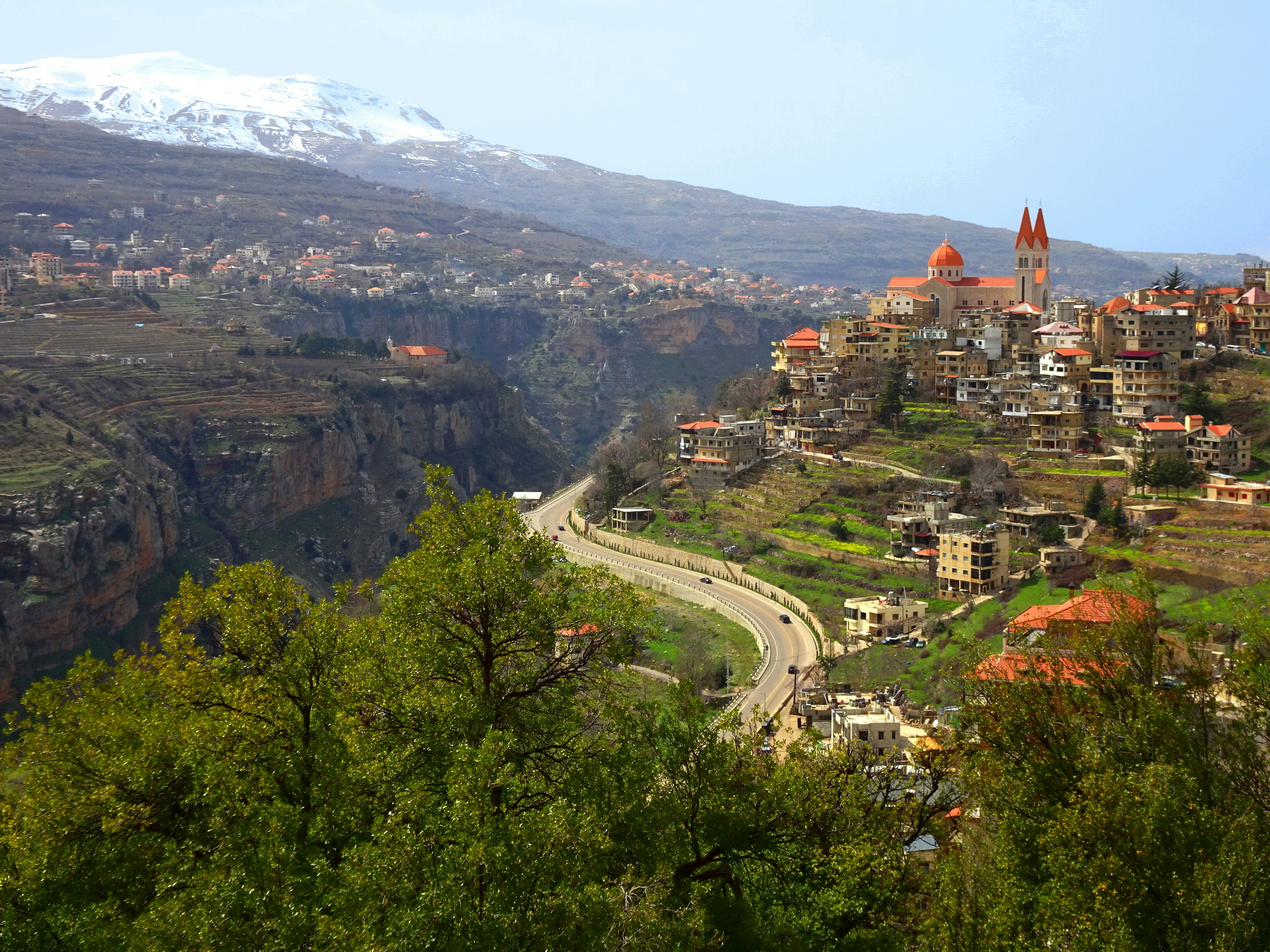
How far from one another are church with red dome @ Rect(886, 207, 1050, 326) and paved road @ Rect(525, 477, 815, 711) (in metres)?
23.2

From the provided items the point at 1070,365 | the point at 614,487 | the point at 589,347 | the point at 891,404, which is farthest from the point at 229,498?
the point at 589,347

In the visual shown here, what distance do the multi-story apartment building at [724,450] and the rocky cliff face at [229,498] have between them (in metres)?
21.6

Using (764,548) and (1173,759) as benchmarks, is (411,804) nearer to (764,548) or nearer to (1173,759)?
(1173,759)

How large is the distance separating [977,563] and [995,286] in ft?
94.6

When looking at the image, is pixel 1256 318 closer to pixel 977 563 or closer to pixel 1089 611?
pixel 977 563

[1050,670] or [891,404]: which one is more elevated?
[1050,670]

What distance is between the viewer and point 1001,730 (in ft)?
47.6

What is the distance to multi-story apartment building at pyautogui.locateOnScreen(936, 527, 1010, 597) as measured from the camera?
41.9m

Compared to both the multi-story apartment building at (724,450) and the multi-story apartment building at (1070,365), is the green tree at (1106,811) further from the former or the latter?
the multi-story apartment building at (724,450)

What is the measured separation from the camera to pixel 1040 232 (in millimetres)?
65125

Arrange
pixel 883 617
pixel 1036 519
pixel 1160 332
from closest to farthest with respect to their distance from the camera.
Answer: pixel 883 617, pixel 1036 519, pixel 1160 332

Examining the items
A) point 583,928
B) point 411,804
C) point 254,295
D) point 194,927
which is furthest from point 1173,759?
point 254,295

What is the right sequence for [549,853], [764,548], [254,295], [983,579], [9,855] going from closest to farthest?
[549,853] → [9,855] → [983,579] → [764,548] → [254,295]

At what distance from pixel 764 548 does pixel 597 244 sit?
151 metres
